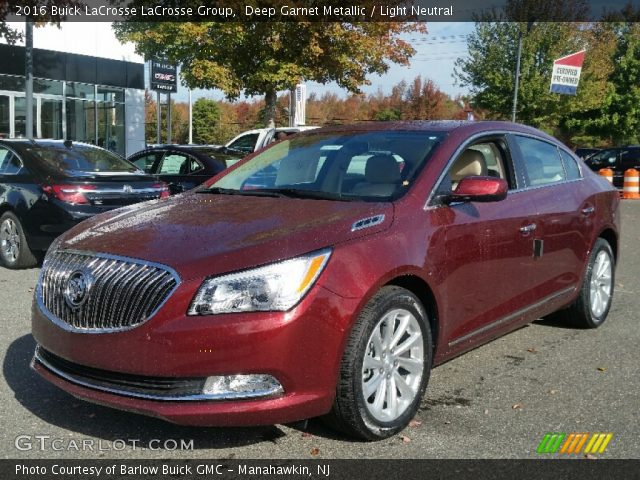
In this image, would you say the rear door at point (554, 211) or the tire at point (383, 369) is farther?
the rear door at point (554, 211)

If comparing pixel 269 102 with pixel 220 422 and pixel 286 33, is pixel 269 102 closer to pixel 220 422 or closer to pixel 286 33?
pixel 286 33

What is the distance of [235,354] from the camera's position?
3131 mm

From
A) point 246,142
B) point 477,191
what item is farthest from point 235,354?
point 246,142

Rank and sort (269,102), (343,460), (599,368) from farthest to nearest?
(269,102) < (599,368) < (343,460)

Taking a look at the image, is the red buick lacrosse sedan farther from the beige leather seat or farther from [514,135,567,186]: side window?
[514,135,567,186]: side window

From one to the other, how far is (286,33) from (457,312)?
49.1 feet

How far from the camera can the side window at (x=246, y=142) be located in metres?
15.2

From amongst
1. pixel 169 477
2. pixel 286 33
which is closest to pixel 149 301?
pixel 169 477

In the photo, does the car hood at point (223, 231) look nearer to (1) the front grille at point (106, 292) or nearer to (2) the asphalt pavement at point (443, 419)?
(1) the front grille at point (106, 292)

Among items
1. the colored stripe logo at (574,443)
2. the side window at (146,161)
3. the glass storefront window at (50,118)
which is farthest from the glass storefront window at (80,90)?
the colored stripe logo at (574,443)

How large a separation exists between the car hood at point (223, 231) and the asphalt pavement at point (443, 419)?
94 cm

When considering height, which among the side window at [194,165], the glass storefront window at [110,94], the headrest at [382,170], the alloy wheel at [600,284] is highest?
the glass storefront window at [110,94]

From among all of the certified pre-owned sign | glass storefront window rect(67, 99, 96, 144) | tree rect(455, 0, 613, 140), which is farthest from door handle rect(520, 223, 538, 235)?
tree rect(455, 0, 613, 140)

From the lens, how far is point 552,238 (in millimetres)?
5078
